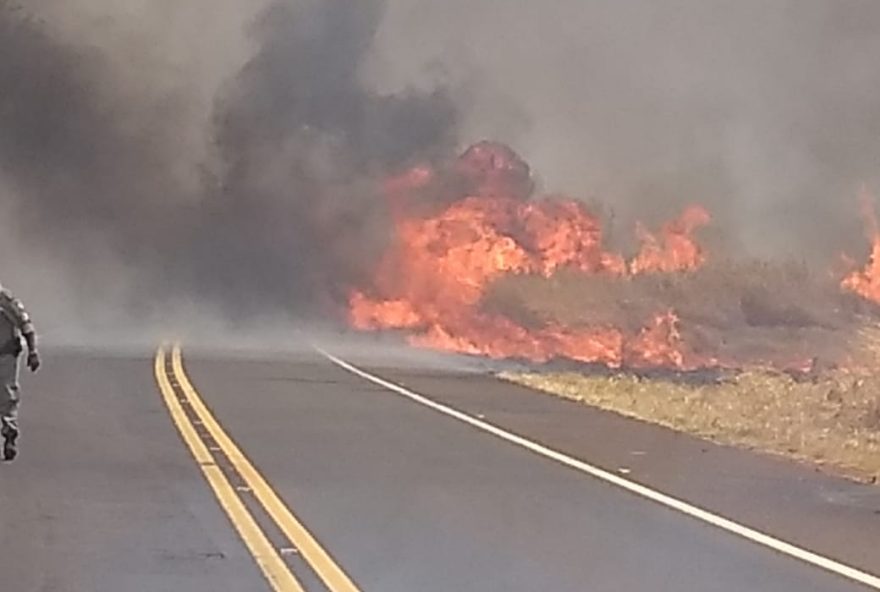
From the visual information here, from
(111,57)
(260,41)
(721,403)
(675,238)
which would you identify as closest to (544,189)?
(675,238)

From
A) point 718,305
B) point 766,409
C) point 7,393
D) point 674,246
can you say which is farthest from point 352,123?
point 7,393

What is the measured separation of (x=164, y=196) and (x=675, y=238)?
41.5 ft

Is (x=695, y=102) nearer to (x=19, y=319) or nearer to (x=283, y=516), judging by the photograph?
(x=19, y=319)

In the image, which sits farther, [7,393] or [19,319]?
[7,393]

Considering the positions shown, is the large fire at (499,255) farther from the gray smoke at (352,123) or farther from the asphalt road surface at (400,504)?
the asphalt road surface at (400,504)

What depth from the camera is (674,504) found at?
1180cm

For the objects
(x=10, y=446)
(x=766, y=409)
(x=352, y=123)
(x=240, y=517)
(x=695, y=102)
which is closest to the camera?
(x=240, y=517)

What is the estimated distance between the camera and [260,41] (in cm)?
3953

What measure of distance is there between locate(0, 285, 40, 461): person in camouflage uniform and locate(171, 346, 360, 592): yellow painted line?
1697 mm

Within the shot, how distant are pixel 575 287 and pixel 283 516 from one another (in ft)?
82.4

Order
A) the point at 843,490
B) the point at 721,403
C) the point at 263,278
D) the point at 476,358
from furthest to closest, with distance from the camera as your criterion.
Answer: the point at 263,278
the point at 476,358
the point at 721,403
the point at 843,490

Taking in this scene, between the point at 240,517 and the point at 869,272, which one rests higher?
the point at 869,272

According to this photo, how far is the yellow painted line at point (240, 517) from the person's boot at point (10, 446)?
4.54ft

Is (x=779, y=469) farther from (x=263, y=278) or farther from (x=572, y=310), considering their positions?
(x=263, y=278)
